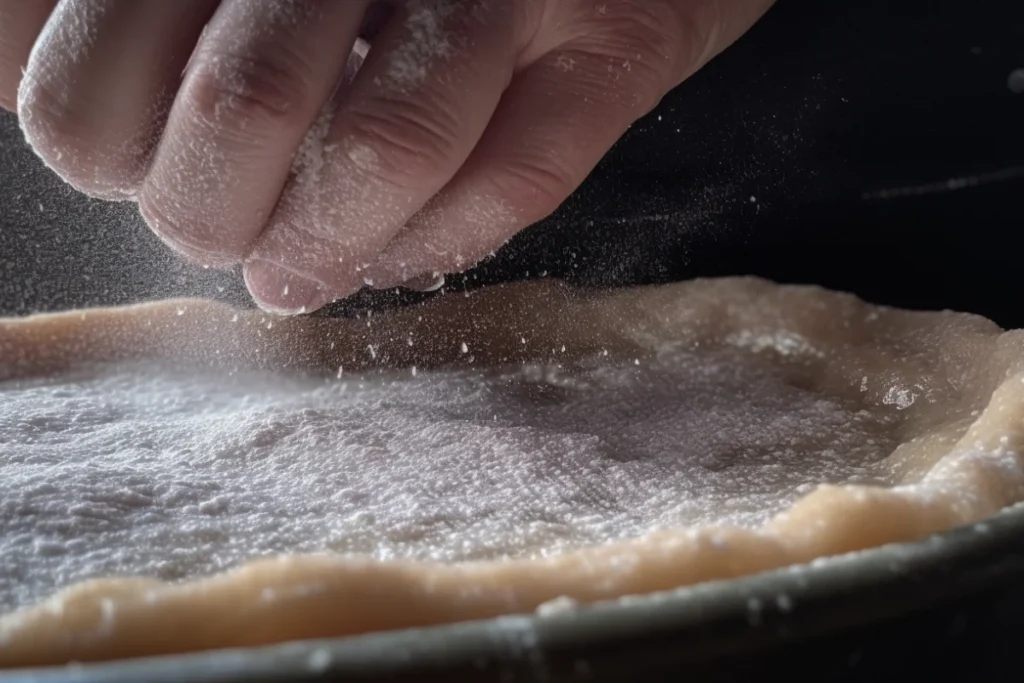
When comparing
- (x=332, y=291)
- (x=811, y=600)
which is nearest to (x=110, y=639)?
(x=811, y=600)

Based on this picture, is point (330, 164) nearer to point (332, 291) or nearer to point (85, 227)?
point (332, 291)

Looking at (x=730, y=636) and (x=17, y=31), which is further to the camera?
(x=17, y=31)

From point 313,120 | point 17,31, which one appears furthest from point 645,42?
point 17,31

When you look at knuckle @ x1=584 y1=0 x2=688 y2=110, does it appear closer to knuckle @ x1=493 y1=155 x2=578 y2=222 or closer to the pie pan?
knuckle @ x1=493 y1=155 x2=578 y2=222

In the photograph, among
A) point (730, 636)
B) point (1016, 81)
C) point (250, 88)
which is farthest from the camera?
point (1016, 81)

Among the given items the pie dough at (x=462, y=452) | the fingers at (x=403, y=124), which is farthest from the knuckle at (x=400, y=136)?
the pie dough at (x=462, y=452)

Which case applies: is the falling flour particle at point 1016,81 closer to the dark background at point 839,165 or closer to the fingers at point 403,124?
the dark background at point 839,165

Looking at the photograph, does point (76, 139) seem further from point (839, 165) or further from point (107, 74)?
point (839, 165)

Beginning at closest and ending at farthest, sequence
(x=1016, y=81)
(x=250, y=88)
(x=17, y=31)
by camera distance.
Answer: (x=250, y=88) < (x=17, y=31) < (x=1016, y=81)

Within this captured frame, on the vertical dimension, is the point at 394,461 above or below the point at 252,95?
below
